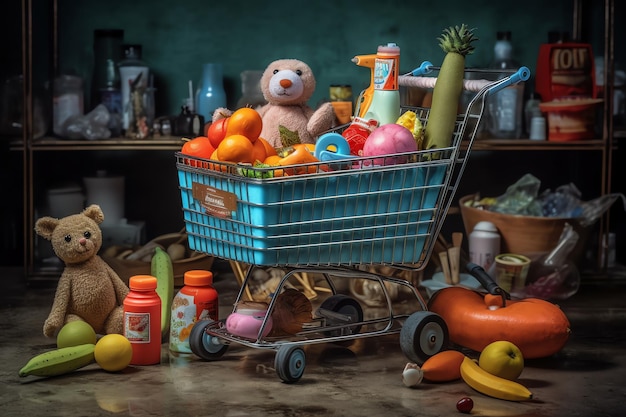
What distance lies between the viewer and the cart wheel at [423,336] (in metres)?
4.00

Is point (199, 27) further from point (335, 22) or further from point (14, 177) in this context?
point (14, 177)

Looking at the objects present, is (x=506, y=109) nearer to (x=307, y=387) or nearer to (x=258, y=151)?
(x=258, y=151)

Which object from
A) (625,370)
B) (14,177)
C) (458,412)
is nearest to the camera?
(458,412)

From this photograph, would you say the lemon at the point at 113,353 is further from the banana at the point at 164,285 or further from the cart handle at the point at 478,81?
the cart handle at the point at 478,81

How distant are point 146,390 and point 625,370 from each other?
1761 millimetres

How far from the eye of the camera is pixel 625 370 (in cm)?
411

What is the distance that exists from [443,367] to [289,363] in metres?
0.54

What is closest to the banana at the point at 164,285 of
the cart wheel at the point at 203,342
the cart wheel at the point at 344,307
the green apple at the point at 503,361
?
the cart wheel at the point at 203,342

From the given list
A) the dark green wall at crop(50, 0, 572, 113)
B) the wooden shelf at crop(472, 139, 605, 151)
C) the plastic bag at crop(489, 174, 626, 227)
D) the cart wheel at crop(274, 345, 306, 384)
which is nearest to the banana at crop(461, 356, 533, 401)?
the cart wheel at crop(274, 345, 306, 384)

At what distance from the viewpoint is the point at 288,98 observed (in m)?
4.62

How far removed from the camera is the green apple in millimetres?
3809

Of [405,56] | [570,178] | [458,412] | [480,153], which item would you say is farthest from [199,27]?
[458,412]

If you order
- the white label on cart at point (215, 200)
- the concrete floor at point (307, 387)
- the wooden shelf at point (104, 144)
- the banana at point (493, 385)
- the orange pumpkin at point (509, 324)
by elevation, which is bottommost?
the concrete floor at point (307, 387)

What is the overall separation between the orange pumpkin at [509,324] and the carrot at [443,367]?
0.86 ft
